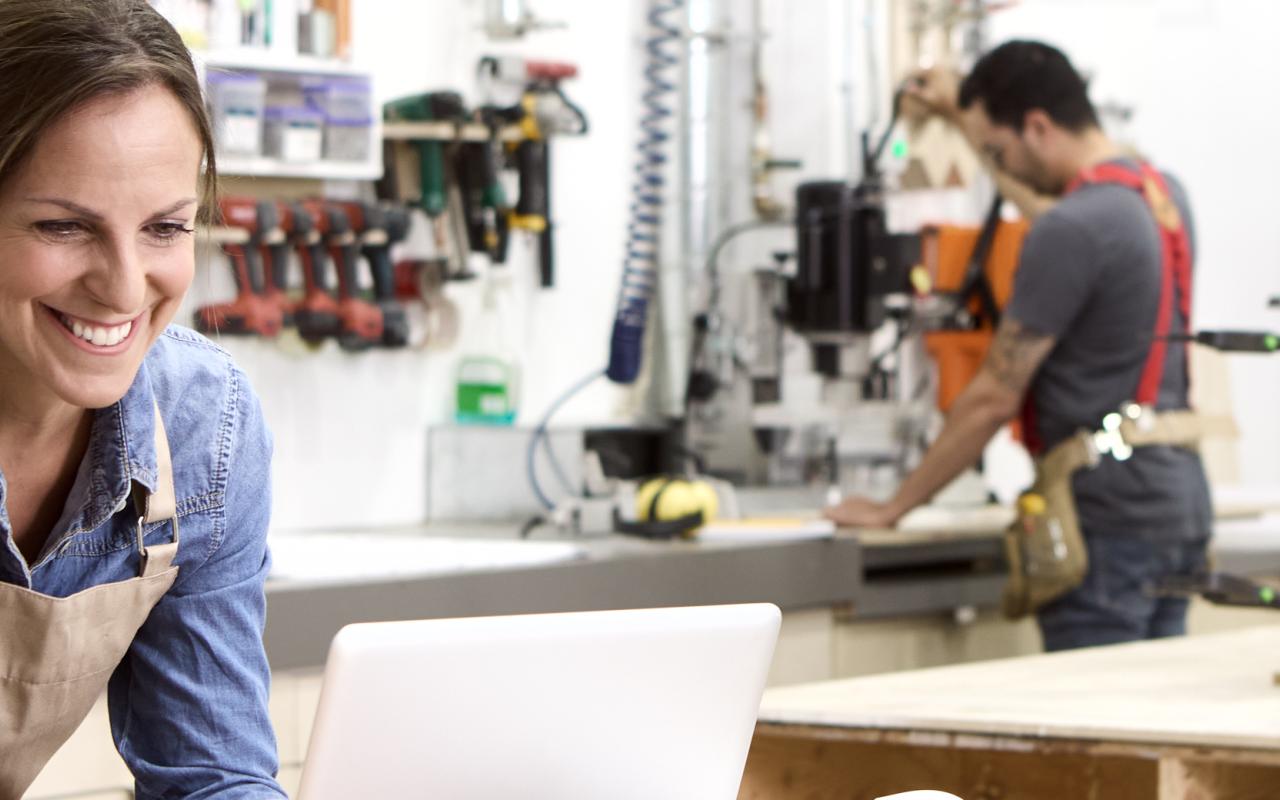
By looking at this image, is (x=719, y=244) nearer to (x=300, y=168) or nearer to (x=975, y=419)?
(x=975, y=419)

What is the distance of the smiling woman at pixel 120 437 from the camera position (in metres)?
1.29

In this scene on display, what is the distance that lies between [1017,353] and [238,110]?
1471mm

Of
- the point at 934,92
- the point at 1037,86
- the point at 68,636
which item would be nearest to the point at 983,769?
the point at 68,636

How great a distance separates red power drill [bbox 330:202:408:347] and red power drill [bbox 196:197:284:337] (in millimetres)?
198

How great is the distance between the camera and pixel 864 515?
11.6ft

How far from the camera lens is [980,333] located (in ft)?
13.1

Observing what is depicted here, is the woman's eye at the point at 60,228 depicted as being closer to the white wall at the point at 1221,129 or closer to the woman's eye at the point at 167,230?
the woman's eye at the point at 167,230

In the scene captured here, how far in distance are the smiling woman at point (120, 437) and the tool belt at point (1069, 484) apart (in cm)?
201

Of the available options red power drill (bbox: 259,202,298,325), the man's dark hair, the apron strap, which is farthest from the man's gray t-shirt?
the apron strap

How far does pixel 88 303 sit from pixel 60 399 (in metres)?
0.16

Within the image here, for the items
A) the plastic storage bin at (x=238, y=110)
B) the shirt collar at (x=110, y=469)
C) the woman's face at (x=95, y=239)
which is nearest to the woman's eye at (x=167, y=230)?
the woman's face at (x=95, y=239)

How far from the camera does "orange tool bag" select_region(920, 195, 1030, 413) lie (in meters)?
4.02

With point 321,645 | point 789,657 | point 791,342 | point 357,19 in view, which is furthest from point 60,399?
point 791,342

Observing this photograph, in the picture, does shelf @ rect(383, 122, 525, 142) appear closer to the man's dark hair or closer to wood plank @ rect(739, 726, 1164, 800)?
the man's dark hair
